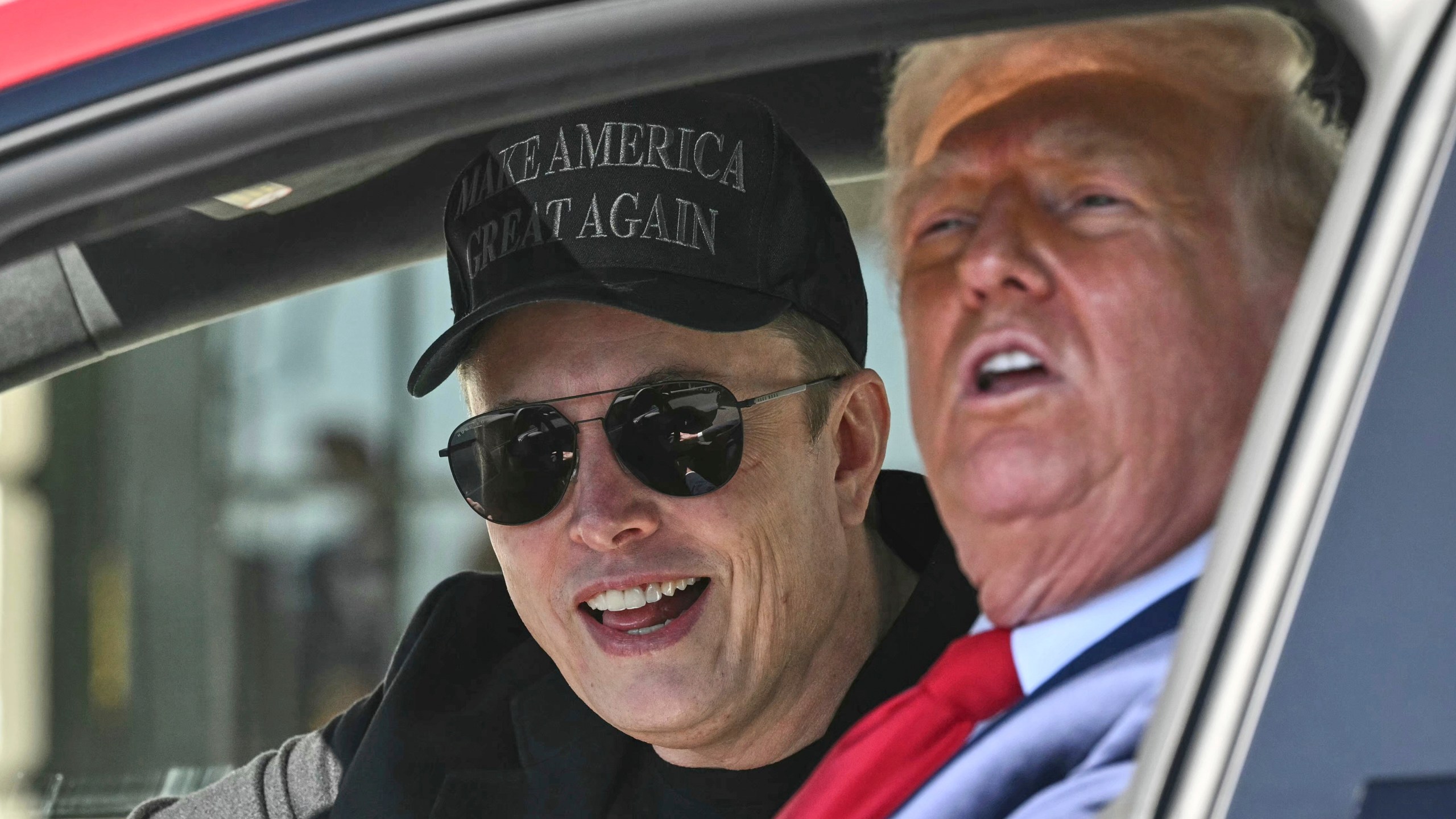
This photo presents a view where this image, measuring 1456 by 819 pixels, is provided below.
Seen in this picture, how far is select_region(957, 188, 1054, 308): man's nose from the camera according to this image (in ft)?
3.89

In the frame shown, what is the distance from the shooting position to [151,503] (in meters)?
6.36

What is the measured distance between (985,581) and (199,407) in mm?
5253

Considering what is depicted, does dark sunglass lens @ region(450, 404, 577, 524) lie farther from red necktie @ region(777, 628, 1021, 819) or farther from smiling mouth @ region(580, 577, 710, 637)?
red necktie @ region(777, 628, 1021, 819)

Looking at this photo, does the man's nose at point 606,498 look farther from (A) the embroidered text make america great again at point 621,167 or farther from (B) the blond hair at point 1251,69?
(B) the blond hair at point 1251,69

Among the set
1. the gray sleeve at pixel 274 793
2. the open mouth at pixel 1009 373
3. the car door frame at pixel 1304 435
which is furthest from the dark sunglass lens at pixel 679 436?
the car door frame at pixel 1304 435

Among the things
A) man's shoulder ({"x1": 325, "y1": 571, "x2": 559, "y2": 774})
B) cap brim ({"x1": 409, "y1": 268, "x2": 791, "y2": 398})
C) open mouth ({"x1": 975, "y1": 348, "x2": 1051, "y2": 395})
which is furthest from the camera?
man's shoulder ({"x1": 325, "y1": 571, "x2": 559, "y2": 774})

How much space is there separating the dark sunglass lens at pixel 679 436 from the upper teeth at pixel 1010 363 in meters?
0.69

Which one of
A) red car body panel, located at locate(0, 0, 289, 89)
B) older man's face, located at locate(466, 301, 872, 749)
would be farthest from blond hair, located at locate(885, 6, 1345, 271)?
older man's face, located at locate(466, 301, 872, 749)

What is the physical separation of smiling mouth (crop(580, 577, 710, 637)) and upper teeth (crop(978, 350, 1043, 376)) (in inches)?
34.5

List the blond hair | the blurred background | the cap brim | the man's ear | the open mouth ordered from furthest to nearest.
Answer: the blurred background → the man's ear → the cap brim → the open mouth → the blond hair

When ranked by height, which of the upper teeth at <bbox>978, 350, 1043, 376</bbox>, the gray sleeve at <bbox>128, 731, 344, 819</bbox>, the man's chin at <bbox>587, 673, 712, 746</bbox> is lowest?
the gray sleeve at <bbox>128, 731, 344, 819</bbox>

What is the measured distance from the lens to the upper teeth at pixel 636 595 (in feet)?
6.54

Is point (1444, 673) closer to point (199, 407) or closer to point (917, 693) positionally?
point (917, 693)

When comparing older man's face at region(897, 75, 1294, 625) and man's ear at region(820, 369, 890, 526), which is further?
man's ear at region(820, 369, 890, 526)
